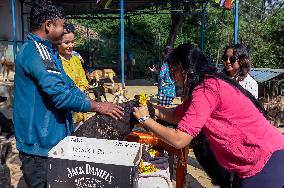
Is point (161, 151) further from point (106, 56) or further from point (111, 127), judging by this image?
point (106, 56)

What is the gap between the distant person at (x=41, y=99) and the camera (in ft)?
7.95

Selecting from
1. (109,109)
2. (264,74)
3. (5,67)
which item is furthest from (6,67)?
(109,109)

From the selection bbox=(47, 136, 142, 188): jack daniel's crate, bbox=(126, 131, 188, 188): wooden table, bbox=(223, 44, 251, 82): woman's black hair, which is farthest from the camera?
bbox=(223, 44, 251, 82): woman's black hair

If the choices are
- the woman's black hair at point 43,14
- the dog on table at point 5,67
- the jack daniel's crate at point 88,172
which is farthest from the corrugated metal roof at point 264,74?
the dog on table at point 5,67

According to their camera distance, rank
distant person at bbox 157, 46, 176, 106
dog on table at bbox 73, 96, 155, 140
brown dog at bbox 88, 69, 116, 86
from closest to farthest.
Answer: dog on table at bbox 73, 96, 155, 140
distant person at bbox 157, 46, 176, 106
brown dog at bbox 88, 69, 116, 86

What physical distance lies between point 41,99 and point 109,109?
0.44 meters

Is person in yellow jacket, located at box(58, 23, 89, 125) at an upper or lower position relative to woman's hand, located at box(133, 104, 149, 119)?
upper

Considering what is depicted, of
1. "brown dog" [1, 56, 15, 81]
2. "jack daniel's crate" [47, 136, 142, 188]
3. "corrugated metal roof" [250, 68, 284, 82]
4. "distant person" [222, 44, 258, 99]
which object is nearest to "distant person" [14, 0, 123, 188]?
"jack daniel's crate" [47, 136, 142, 188]

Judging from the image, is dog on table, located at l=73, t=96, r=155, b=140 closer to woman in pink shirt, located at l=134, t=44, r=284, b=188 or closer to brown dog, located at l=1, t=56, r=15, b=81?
woman in pink shirt, located at l=134, t=44, r=284, b=188

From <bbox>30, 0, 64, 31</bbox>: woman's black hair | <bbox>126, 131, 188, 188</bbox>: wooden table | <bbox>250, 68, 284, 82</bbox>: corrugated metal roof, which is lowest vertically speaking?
<bbox>126, 131, 188, 188</bbox>: wooden table

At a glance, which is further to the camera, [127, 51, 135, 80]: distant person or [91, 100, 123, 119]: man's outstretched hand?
[127, 51, 135, 80]: distant person

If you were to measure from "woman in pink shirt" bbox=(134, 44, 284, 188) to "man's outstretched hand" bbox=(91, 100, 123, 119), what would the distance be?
0.26 metres

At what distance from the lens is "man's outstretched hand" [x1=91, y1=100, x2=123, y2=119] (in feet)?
8.50

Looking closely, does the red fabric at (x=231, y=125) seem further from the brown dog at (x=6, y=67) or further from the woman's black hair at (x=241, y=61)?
the brown dog at (x=6, y=67)
